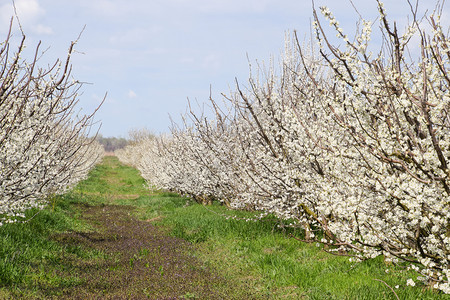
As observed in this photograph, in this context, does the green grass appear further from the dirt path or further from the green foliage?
the dirt path

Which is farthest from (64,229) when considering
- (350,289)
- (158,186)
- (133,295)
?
(158,186)

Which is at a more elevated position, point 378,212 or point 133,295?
point 378,212

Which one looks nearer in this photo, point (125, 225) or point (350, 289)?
point (350, 289)

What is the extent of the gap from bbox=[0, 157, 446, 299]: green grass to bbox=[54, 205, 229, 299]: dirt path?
379 millimetres

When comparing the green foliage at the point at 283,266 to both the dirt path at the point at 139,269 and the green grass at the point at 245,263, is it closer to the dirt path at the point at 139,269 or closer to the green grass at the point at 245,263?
the green grass at the point at 245,263

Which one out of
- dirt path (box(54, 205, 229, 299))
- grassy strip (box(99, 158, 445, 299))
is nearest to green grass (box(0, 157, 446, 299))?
grassy strip (box(99, 158, 445, 299))

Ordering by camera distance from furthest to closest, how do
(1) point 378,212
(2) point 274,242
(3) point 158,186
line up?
(3) point 158,186 < (2) point 274,242 < (1) point 378,212

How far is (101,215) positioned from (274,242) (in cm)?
976

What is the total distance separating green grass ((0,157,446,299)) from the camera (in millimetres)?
6793

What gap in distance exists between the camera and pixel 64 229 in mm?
12445

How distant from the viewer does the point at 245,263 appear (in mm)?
9141

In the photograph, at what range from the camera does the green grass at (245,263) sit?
6.79 metres

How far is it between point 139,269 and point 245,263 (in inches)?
97.5

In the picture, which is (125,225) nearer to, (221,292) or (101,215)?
(101,215)
